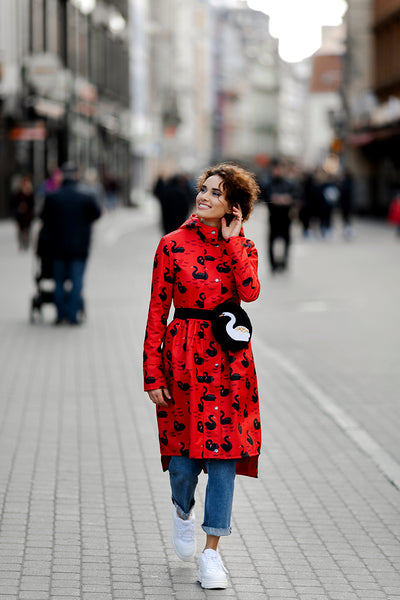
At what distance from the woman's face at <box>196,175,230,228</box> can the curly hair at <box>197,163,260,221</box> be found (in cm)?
2

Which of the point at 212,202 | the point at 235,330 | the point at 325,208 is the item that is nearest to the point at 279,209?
the point at 325,208

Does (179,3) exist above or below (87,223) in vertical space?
above

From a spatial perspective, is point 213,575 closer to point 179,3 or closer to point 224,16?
point 179,3

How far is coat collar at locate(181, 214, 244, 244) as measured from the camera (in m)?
4.98

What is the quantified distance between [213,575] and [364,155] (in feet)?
169

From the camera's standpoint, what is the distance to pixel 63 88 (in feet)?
130

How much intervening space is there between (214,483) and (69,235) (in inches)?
361

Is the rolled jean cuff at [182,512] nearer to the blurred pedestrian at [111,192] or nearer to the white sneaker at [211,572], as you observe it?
the white sneaker at [211,572]

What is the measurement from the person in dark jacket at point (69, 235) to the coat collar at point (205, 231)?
9.03 meters

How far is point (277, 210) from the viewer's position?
21734 millimetres

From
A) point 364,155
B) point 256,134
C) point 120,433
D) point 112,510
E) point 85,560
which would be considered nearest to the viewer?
point 85,560

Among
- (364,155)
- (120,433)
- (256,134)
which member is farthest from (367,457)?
(256,134)

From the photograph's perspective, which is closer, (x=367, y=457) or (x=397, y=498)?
(x=397, y=498)

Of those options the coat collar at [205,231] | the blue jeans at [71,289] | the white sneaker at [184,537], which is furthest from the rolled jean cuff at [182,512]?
the blue jeans at [71,289]
